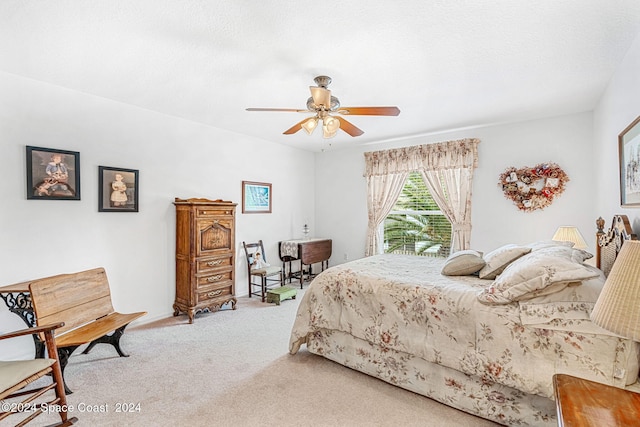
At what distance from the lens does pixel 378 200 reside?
5152 mm

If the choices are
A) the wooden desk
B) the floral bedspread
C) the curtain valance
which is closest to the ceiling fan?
the floral bedspread

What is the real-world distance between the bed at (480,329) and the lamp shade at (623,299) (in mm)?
822

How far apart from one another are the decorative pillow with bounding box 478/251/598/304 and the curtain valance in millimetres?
2660

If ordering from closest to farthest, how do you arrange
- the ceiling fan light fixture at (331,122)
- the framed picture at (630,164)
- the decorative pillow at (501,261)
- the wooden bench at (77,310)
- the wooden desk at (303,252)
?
the framed picture at (630,164) → the wooden bench at (77,310) → the decorative pillow at (501,261) → the ceiling fan light fixture at (331,122) → the wooden desk at (303,252)

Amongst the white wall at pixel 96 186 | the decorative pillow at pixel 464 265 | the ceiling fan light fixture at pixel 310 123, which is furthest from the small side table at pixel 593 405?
the white wall at pixel 96 186

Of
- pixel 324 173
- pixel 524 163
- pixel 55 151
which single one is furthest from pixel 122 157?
pixel 524 163

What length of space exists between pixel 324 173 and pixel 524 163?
3170 millimetres

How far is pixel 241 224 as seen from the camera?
4629 mm

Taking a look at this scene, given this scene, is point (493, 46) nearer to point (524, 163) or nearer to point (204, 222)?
point (524, 163)

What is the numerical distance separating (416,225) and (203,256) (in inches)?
127

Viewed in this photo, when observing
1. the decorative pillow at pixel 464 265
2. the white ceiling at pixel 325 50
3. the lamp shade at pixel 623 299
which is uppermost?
the white ceiling at pixel 325 50

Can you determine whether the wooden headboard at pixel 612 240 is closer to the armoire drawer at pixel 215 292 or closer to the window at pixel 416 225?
the window at pixel 416 225

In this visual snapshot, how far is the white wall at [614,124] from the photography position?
207cm

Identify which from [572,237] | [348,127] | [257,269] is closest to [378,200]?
[257,269]
